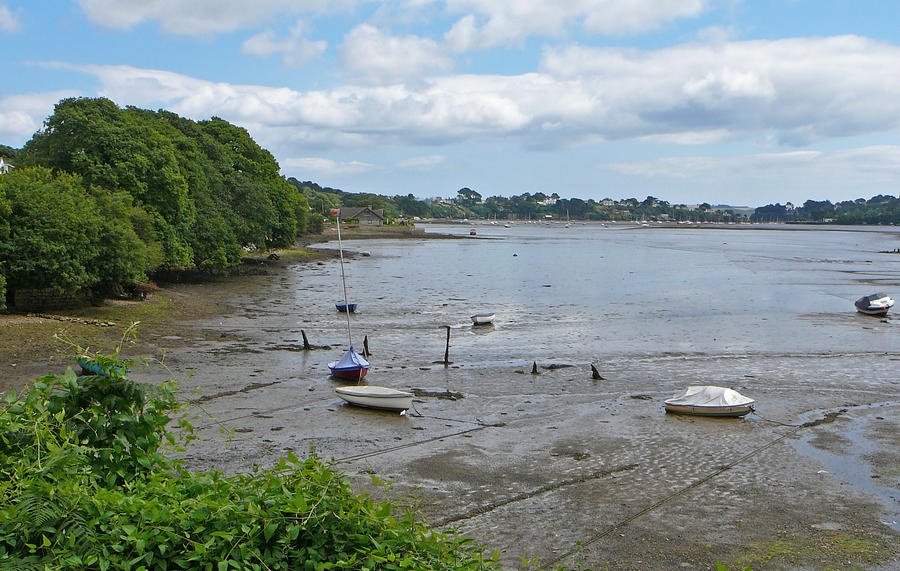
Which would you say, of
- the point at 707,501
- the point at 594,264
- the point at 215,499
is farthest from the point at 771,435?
the point at 594,264

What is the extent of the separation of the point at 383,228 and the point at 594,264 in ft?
272

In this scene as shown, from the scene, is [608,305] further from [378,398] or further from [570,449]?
[570,449]

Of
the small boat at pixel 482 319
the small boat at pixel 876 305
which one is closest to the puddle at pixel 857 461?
the small boat at pixel 482 319

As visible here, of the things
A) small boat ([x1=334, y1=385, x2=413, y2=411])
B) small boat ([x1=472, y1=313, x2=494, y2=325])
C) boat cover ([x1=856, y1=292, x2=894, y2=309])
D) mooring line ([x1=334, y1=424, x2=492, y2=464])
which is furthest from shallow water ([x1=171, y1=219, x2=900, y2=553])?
boat cover ([x1=856, y1=292, x2=894, y2=309])

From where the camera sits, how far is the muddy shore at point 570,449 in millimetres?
13281

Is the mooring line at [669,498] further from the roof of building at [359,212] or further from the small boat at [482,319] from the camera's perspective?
the roof of building at [359,212]

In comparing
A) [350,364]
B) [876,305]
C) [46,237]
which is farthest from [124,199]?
[876,305]

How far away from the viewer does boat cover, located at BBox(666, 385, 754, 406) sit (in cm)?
2181

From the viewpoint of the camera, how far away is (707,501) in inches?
604

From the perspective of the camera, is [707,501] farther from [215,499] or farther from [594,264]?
[594,264]

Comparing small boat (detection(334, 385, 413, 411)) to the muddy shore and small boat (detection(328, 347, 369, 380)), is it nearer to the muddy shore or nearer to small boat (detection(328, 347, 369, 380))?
the muddy shore

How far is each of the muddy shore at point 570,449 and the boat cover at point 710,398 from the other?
568 mm

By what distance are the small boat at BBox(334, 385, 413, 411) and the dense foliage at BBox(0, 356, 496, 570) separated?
14276mm

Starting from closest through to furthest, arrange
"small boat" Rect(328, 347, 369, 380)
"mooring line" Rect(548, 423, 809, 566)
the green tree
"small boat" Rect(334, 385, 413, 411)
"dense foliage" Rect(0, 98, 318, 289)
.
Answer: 1. "mooring line" Rect(548, 423, 809, 566)
2. "small boat" Rect(334, 385, 413, 411)
3. "small boat" Rect(328, 347, 369, 380)
4. the green tree
5. "dense foliage" Rect(0, 98, 318, 289)
